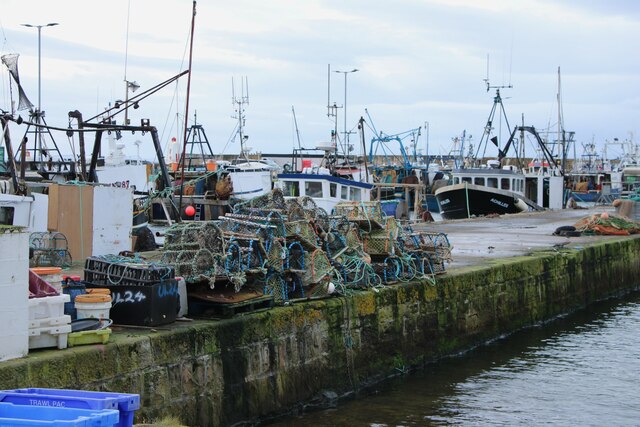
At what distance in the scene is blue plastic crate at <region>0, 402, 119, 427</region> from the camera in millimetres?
4945

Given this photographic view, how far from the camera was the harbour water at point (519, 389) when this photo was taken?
10531 mm

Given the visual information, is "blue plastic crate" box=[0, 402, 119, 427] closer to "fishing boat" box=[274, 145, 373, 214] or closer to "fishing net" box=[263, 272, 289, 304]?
"fishing net" box=[263, 272, 289, 304]

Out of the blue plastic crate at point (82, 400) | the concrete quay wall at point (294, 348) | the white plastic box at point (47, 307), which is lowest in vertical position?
the concrete quay wall at point (294, 348)

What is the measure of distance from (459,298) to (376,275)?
220cm

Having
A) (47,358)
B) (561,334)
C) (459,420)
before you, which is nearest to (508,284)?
(561,334)

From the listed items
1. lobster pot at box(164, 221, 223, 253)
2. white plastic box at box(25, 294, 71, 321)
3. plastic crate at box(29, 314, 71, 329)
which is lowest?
plastic crate at box(29, 314, 71, 329)

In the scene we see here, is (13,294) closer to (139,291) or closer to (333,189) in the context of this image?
(139,291)

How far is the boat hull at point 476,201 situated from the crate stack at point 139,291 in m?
30.2

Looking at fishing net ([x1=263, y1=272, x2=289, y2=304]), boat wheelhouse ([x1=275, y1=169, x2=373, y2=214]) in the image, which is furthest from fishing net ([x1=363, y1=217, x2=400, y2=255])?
boat wheelhouse ([x1=275, y1=169, x2=373, y2=214])

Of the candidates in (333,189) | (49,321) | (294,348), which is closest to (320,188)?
(333,189)

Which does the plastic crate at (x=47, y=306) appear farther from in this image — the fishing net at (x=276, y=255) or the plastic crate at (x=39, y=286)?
the fishing net at (x=276, y=255)

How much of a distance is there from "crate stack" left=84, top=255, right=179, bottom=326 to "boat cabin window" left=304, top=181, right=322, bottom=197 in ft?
56.9

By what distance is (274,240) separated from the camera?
1053 cm

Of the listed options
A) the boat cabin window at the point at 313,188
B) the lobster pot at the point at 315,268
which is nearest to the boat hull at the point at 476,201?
the boat cabin window at the point at 313,188
